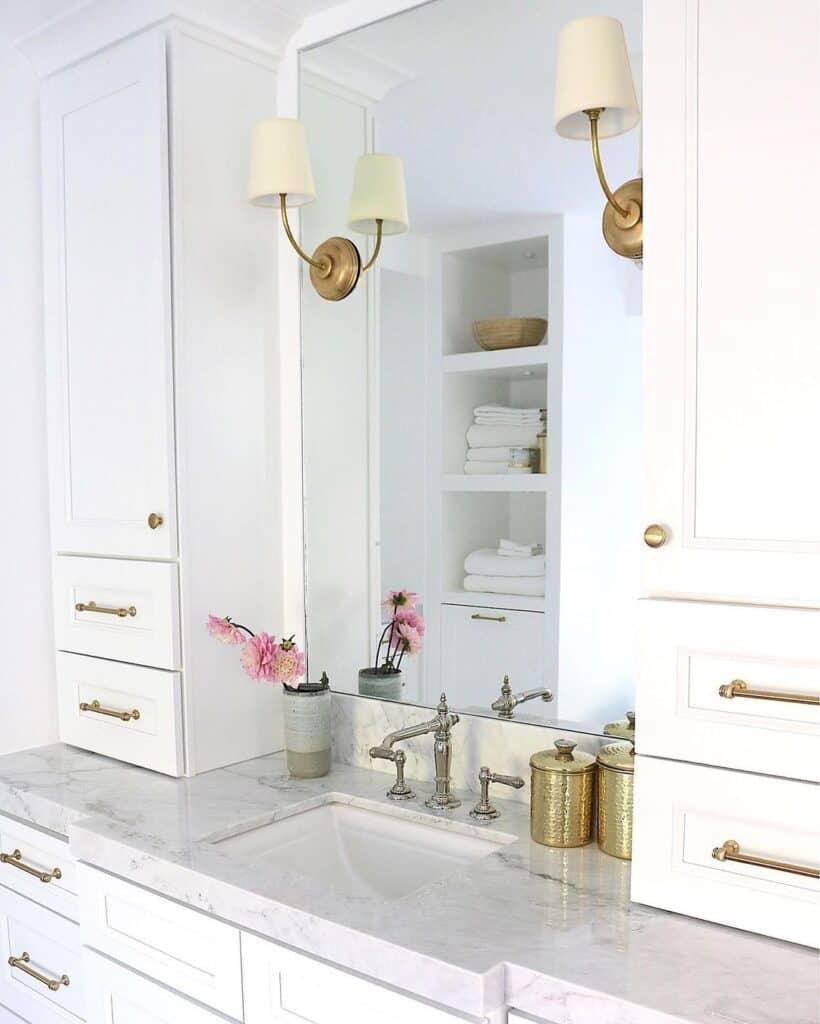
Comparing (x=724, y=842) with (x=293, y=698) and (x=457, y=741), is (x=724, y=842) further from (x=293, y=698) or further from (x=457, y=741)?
(x=293, y=698)

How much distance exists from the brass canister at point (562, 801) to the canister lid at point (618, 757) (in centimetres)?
3

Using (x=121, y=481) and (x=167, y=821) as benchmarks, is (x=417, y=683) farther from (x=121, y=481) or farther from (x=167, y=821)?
(x=121, y=481)

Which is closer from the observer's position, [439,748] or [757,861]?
[757,861]

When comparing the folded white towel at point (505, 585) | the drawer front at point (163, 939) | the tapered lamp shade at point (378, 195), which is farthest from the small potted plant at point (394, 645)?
the tapered lamp shade at point (378, 195)

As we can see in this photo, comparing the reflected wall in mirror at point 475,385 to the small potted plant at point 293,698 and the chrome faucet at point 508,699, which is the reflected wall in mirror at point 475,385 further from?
the small potted plant at point 293,698

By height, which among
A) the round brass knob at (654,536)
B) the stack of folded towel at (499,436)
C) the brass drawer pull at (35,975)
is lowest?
the brass drawer pull at (35,975)

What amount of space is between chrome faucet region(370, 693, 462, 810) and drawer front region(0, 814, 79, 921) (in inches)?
23.5

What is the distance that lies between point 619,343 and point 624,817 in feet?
2.50

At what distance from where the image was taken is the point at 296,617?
2.15m

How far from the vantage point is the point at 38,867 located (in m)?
1.87

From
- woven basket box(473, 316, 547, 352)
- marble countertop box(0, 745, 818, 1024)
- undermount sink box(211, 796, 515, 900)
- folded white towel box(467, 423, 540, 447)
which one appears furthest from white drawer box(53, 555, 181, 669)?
woven basket box(473, 316, 547, 352)

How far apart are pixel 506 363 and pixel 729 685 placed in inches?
30.4

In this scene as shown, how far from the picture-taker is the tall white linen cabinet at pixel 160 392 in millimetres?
1937

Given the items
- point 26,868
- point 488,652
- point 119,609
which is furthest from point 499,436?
point 26,868
